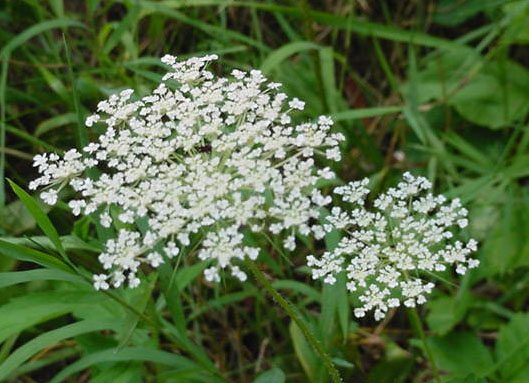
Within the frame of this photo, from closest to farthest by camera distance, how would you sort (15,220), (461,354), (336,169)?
(461,354)
(15,220)
(336,169)

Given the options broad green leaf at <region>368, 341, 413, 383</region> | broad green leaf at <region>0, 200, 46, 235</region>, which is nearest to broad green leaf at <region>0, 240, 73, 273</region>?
broad green leaf at <region>0, 200, 46, 235</region>

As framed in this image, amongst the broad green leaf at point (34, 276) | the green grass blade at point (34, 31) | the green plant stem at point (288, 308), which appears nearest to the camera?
the green plant stem at point (288, 308)

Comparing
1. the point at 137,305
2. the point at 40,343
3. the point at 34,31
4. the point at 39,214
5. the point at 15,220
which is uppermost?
the point at 34,31

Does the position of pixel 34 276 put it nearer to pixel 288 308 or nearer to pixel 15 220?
pixel 288 308

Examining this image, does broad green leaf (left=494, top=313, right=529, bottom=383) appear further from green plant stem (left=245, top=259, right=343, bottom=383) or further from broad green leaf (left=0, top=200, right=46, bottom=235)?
broad green leaf (left=0, top=200, right=46, bottom=235)

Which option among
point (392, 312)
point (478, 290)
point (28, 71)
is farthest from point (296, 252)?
point (28, 71)

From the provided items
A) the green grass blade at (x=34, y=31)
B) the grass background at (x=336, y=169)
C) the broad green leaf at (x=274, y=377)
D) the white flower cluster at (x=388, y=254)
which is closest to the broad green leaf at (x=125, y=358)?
the grass background at (x=336, y=169)

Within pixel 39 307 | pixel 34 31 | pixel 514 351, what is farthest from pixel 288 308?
pixel 34 31

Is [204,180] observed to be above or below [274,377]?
above

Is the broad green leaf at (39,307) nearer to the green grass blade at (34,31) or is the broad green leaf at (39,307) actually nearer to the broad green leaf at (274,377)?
the broad green leaf at (274,377)
